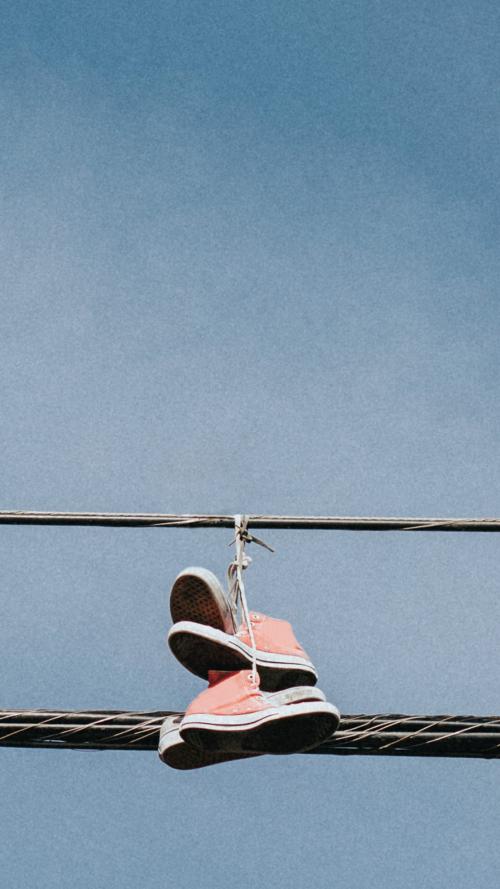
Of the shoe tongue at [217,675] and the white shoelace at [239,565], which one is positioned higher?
the white shoelace at [239,565]

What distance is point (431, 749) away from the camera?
217 inches

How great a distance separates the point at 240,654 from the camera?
6.02 meters

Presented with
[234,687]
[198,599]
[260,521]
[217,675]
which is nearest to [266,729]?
[234,687]

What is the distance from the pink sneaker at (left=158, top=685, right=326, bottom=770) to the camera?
18.1ft

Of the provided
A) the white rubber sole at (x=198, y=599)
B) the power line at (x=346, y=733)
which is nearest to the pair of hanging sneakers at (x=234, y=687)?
the white rubber sole at (x=198, y=599)

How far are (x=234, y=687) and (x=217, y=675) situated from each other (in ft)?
0.89

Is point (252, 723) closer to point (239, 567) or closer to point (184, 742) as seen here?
point (184, 742)

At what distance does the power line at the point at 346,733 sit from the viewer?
5461 millimetres

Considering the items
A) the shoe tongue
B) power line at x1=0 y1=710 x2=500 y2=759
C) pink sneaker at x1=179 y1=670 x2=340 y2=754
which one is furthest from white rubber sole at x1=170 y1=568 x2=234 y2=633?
power line at x1=0 y1=710 x2=500 y2=759

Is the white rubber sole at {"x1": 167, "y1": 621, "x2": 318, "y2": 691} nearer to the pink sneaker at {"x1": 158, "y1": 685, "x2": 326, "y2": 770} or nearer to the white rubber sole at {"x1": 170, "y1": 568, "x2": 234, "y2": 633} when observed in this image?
the white rubber sole at {"x1": 170, "y1": 568, "x2": 234, "y2": 633}

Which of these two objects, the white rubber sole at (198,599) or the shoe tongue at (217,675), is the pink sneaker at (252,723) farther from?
the white rubber sole at (198,599)

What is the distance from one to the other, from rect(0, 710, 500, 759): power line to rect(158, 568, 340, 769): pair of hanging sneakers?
11cm

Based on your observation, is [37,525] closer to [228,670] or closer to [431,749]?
[228,670]

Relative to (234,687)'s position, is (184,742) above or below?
below
